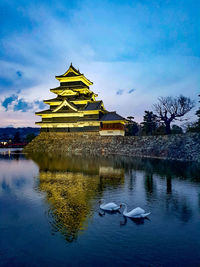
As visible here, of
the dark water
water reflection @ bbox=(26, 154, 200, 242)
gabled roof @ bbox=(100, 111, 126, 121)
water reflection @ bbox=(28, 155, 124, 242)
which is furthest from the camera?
gabled roof @ bbox=(100, 111, 126, 121)

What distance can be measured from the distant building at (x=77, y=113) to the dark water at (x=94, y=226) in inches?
1031

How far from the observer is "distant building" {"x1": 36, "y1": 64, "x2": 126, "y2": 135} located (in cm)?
3759

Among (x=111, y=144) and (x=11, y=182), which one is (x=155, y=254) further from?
(x=111, y=144)

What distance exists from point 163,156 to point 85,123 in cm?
1776

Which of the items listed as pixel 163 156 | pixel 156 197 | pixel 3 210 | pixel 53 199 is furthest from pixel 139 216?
pixel 163 156

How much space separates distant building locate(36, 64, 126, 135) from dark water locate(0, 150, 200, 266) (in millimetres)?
26194

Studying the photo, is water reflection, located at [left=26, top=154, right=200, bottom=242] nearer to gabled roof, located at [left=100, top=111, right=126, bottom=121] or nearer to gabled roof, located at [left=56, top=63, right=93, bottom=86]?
gabled roof, located at [left=100, top=111, right=126, bottom=121]

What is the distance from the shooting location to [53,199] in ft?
29.4

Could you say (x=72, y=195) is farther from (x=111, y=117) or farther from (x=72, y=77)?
(x=72, y=77)

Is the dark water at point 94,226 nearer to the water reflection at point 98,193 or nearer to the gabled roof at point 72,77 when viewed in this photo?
the water reflection at point 98,193

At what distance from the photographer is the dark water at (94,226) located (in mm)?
A: 4770

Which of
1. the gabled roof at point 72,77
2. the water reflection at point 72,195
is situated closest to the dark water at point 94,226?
the water reflection at point 72,195

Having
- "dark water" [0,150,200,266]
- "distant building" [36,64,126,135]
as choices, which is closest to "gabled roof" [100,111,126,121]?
"distant building" [36,64,126,135]

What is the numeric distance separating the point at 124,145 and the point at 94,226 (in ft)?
88.0
